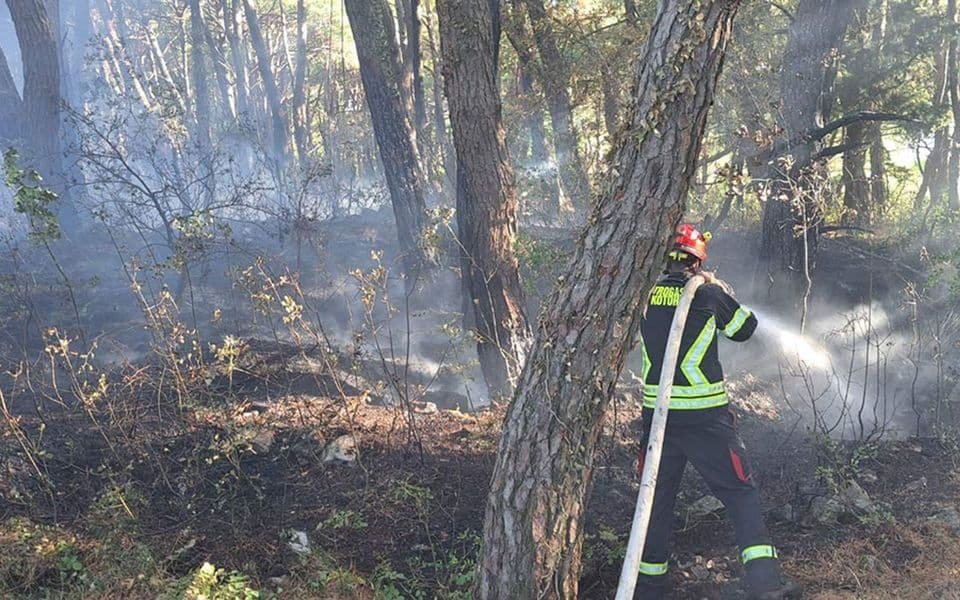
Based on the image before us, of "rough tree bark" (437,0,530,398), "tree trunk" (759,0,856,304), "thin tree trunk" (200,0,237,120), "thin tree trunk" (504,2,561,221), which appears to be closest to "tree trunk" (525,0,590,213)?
"thin tree trunk" (504,2,561,221)

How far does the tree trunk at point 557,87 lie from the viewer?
9367 mm

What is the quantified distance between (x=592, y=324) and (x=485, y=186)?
2.77 m

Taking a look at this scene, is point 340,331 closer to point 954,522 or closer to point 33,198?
point 33,198

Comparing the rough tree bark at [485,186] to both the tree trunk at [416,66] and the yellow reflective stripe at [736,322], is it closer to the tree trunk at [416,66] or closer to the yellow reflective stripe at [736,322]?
the yellow reflective stripe at [736,322]

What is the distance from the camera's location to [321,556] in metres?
3.80

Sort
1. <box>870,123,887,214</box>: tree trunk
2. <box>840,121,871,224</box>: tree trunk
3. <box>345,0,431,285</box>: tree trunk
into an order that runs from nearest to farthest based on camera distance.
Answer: <box>345,0,431,285</box>: tree trunk < <box>840,121,871,224</box>: tree trunk < <box>870,123,887,214</box>: tree trunk

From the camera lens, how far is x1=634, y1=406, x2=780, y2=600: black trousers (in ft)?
11.6

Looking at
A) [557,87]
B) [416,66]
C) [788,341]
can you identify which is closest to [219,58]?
[416,66]

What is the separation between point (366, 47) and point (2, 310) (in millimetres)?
5081

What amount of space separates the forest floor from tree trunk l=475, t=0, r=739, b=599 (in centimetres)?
66

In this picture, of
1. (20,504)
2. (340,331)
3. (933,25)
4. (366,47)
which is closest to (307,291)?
(340,331)

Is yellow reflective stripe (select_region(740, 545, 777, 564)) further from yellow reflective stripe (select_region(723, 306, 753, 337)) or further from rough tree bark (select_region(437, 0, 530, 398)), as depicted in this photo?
rough tree bark (select_region(437, 0, 530, 398))

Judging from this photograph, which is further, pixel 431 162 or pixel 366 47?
pixel 431 162

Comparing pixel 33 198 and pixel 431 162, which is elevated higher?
pixel 431 162
